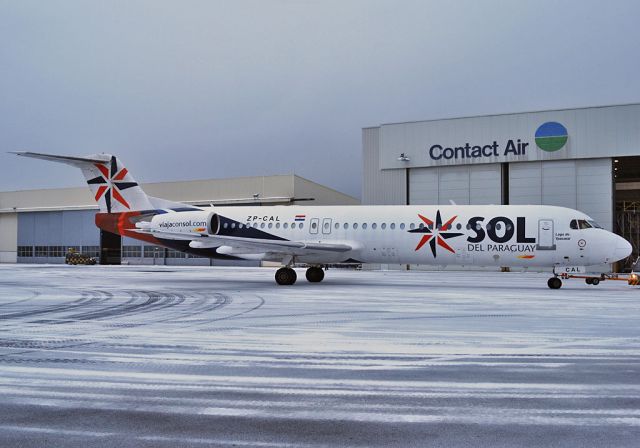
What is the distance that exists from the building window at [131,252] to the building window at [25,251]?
11.9 meters

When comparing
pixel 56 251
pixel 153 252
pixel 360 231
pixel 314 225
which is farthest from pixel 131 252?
pixel 360 231

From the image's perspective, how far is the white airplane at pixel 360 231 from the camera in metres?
20.2

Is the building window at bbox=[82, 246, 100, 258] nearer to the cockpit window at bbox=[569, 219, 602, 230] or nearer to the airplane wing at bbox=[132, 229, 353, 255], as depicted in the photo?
the airplane wing at bbox=[132, 229, 353, 255]

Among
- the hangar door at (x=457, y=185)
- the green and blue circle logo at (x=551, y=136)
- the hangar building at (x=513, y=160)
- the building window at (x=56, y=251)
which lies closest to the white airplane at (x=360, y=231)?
the hangar building at (x=513, y=160)

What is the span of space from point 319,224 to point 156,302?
371 inches

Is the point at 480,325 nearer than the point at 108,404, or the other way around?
the point at 108,404

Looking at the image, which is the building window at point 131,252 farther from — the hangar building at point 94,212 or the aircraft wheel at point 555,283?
the aircraft wheel at point 555,283

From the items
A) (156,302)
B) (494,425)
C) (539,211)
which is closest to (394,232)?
(539,211)

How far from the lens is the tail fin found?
26047 mm

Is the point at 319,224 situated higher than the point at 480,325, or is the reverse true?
the point at 319,224

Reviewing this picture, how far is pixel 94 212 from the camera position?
56.2 m

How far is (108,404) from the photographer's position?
5340mm

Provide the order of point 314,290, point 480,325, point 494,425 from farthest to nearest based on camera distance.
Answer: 1. point 314,290
2. point 480,325
3. point 494,425

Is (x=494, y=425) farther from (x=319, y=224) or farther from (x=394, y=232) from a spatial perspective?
(x=319, y=224)
